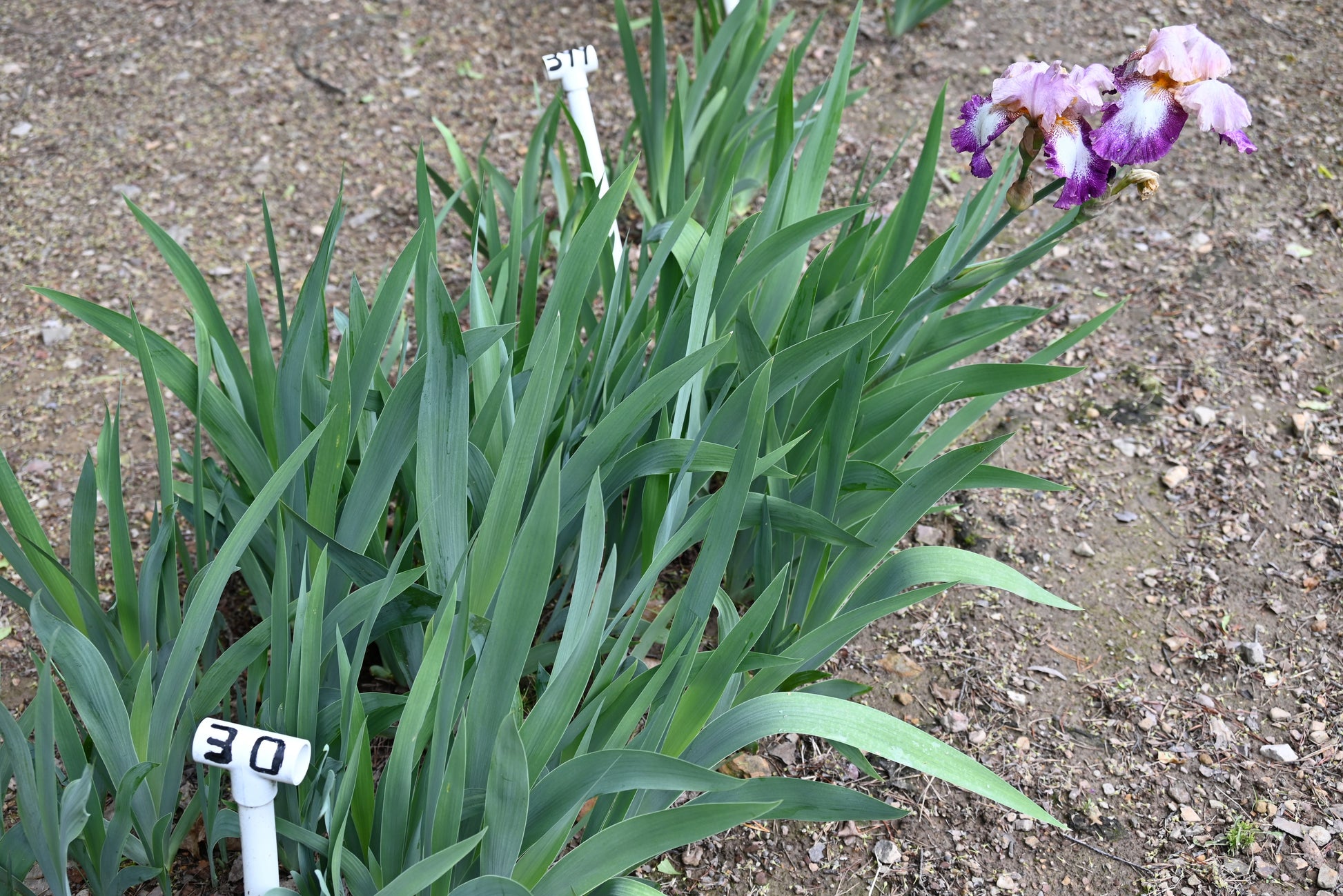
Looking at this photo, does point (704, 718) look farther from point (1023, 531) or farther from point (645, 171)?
point (645, 171)

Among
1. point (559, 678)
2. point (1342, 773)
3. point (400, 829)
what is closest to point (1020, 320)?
point (1342, 773)

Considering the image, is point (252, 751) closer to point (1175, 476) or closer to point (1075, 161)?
point (1075, 161)

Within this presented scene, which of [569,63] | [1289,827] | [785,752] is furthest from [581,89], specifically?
[1289,827]

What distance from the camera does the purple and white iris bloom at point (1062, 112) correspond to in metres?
1.11

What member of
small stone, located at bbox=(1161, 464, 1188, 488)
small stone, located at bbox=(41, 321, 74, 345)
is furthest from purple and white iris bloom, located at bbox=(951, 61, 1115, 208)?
small stone, located at bbox=(41, 321, 74, 345)

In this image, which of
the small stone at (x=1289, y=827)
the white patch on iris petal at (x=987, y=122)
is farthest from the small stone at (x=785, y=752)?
the white patch on iris petal at (x=987, y=122)

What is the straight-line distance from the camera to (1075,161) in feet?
3.68

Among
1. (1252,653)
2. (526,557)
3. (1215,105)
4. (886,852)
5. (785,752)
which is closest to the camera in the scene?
(526,557)

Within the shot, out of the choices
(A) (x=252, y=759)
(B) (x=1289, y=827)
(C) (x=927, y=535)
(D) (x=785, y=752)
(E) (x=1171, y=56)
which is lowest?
(B) (x=1289, y=827)

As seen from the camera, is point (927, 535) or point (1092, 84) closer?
point (1092, 84)

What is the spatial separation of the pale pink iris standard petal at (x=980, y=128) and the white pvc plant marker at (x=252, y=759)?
3.18ft

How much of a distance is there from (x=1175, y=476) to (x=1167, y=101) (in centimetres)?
105

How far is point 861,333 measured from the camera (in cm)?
124

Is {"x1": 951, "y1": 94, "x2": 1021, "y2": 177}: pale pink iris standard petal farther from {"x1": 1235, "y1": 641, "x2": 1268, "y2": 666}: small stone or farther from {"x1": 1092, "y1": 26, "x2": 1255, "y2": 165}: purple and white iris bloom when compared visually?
{"x1": 1235, "y1": 641, "x2": 1268, "y2": 666}: small stone
